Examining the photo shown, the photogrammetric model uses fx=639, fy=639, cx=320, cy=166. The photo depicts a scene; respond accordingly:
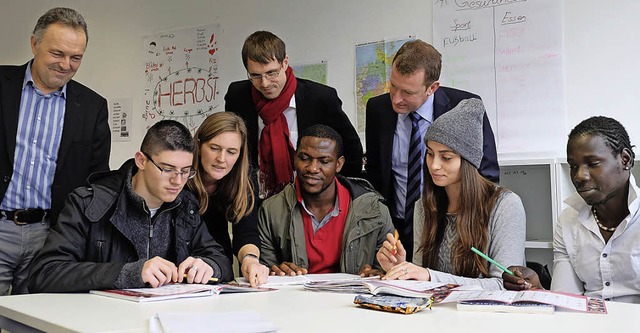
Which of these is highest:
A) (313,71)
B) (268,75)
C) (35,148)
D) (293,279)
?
(313,71)

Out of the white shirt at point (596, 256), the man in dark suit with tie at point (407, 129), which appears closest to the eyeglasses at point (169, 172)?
the man in dark suit with tie at point (407, 129)

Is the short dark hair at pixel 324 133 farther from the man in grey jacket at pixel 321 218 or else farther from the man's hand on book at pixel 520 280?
the man's hand on book at pixel 520 280

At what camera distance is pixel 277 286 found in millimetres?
2082

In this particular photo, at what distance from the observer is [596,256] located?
202 cm

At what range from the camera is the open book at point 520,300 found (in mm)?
1521

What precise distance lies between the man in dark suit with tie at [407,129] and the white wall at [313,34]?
80cm

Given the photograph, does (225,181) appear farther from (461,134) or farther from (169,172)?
(461,134)

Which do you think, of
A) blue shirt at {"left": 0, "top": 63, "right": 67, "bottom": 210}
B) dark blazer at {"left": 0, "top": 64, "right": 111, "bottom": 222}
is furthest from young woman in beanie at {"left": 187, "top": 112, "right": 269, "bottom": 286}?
blue shirt at {"left": 0, "top": 63, "right": 67, "bottom": 210}

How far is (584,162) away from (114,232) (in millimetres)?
1551

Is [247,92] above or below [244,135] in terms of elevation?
above

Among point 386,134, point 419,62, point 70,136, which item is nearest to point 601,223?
point 419,62

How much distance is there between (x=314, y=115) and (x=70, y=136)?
3.53ft

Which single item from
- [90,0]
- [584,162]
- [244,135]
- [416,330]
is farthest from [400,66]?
[90,0]

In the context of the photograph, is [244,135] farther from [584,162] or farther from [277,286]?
[584,162]
